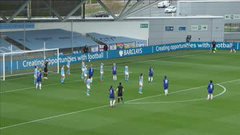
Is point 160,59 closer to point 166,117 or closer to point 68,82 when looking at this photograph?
point 68,82

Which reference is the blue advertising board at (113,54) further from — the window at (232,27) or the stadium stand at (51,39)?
the window at (232,27)

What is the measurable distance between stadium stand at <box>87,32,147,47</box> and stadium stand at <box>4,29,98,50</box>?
1.37 metres

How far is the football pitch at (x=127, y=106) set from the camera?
2856 centimetres

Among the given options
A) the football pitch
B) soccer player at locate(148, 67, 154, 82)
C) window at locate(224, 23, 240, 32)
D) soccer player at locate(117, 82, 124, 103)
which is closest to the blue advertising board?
the football pitch

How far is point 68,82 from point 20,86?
14.2ft

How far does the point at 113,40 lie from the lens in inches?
2884

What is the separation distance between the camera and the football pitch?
93.7 ft

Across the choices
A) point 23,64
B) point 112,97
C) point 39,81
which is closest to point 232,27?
point 23,64

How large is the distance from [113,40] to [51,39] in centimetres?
935

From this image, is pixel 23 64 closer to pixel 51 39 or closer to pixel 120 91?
pixel 51 39

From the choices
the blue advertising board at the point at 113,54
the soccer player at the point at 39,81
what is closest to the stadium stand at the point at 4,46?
the blue advertising board at the point at 113,54

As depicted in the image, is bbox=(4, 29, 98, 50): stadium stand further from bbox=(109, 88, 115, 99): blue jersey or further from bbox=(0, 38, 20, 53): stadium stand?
bbox=(109, 88, 115, 99): blue jersey

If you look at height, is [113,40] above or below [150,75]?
above

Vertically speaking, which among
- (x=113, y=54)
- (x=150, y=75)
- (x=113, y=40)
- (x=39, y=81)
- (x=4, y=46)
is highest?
(x=113, y=40)
